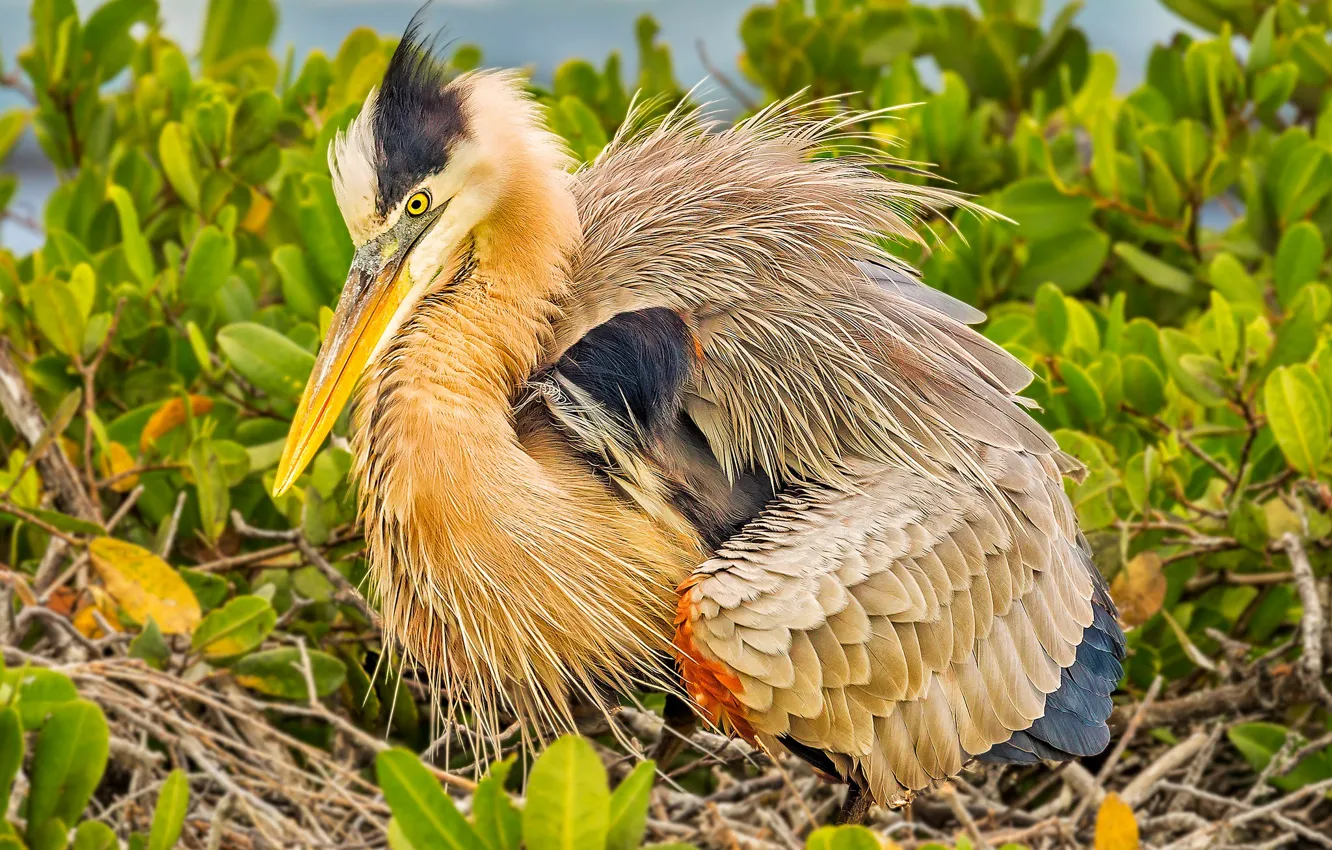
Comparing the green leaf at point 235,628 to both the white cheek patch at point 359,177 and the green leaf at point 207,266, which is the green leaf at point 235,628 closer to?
the white cheek patch at point 359,177

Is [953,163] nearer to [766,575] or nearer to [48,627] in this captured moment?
[766,575]

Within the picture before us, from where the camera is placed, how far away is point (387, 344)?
2.06 m

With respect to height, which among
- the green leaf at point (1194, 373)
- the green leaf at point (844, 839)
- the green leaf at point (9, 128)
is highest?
the green leaf at point (9, 128)

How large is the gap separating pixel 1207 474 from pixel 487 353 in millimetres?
1461

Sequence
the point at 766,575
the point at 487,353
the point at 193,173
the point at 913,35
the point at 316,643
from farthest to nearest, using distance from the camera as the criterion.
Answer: the point at 913,35
the point at 193,173
the point at 316,643
the point at 487,353
the point at 766,575

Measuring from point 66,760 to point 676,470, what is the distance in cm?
93

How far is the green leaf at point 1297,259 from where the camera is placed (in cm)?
289

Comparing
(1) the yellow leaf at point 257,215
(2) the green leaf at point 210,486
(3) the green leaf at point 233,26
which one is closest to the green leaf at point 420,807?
(2) the green leaf at point 210,486

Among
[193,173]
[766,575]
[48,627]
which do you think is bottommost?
[48,627]

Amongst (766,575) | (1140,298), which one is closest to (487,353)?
(766,575)

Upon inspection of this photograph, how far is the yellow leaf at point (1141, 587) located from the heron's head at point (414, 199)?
1195mm

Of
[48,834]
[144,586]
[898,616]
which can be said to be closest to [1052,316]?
[898,616]

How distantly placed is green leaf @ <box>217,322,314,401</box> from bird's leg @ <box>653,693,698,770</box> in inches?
34.1

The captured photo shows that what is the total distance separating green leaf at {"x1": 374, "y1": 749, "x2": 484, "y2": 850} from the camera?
165 centimetres
